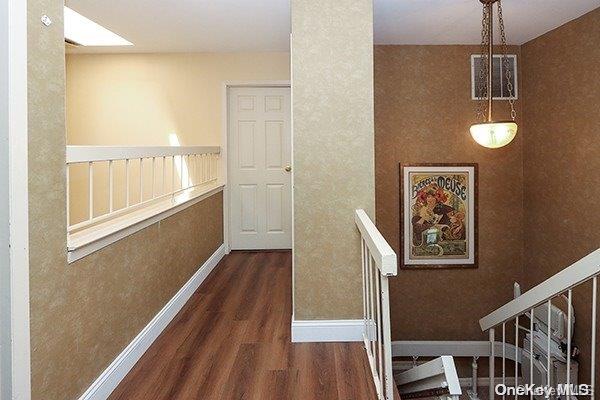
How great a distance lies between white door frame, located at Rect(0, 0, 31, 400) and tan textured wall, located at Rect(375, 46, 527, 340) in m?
3.81

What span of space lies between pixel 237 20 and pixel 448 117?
2.37m

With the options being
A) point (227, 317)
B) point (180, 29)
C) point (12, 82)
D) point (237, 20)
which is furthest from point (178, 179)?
point (12, 82)

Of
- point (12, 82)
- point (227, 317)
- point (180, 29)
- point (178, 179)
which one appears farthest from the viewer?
point (178, 179)

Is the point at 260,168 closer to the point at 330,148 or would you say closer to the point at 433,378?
the point at 330,148

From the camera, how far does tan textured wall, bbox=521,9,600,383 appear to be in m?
3.97

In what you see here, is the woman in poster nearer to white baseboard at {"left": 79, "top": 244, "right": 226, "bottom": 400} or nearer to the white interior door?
the white interior door

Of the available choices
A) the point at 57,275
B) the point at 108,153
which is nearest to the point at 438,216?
the point at 108,153

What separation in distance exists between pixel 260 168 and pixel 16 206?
13.4 feet

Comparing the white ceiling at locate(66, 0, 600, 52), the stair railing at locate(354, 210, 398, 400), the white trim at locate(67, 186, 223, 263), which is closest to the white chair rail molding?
the white trim at locate(67, 186, 223, 263)

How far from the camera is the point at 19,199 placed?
1.69m

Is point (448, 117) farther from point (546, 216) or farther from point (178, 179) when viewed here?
point (178, 179)

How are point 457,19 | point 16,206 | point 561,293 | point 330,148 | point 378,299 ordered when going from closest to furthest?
point 16,206 < point 378,299 < point 561,293 < point 330,148 < point 457,19

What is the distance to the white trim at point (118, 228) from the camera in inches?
83.4

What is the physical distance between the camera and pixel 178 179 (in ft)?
18.1
